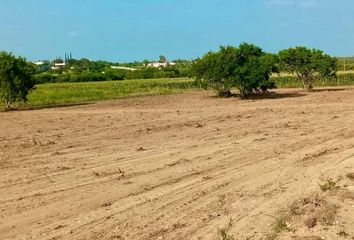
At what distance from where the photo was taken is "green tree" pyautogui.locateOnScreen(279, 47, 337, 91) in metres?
41.2

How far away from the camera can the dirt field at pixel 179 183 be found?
709 centimetres

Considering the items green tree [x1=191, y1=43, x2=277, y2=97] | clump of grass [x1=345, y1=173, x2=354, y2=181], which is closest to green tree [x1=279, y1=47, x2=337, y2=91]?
green tree [x1=191, y1=43, x2=277, y2=97]

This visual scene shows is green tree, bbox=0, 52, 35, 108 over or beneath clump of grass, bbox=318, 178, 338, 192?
over

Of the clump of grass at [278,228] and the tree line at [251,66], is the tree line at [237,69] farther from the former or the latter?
the clump of grass at [278,228]

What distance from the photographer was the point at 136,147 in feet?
47.8

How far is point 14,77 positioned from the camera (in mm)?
32500

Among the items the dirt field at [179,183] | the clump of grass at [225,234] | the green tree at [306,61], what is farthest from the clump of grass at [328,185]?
the green tree at [306,61]

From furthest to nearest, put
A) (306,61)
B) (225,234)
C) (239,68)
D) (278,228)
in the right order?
(306,61), (239,68), (278,228), (225,234)

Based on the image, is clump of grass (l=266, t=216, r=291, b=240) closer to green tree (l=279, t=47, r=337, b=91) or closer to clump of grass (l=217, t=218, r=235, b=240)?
clump of grass (l=217, t=218, r=235, b=240)

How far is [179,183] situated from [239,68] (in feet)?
89.2

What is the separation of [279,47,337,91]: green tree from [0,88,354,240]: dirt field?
23109mm

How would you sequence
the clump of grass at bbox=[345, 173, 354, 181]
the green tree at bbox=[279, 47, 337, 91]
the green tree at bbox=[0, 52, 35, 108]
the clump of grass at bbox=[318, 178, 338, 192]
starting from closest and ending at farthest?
the clump of grass at bbox=[318, 178, 338, 192]
the clump of grass at bbox=[345, 173, 354, 181]
the green tree at bbox=[0, 52, 35, 108]
the green tree at bbox=[279, 47, 337, 91]

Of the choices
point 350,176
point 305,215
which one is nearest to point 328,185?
point 350,176

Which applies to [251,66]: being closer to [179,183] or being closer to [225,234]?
[179,183]
